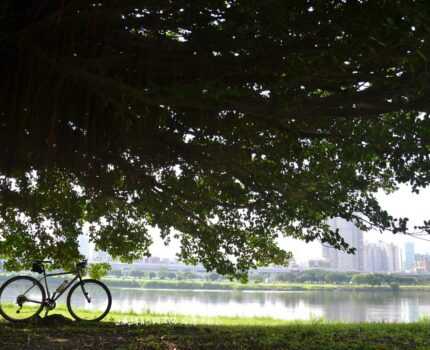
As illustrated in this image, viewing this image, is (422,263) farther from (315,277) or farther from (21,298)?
(21,298)

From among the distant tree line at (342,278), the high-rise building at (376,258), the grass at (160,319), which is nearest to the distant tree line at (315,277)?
the distant tree line at (342,278)

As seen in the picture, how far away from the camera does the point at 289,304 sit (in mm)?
9922

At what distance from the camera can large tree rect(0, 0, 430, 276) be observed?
2.96m

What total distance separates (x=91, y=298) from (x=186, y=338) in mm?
2126

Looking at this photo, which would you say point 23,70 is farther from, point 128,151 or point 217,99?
point 217,99

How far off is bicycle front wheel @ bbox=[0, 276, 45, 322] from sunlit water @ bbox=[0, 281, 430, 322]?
244cm

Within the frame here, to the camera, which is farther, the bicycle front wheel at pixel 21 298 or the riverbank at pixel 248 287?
the riverbank at pixel 248 287

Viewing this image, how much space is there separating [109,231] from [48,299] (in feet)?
4.68

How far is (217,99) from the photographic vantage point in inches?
125

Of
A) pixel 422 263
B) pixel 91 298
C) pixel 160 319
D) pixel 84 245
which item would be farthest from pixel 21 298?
pixel 422 263

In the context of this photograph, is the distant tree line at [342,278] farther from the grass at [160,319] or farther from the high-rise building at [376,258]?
the grass at [160,319]

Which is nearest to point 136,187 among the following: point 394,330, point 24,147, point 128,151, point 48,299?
point 128,151

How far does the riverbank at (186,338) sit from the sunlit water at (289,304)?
2922 millimetres

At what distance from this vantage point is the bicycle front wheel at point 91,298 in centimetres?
602
